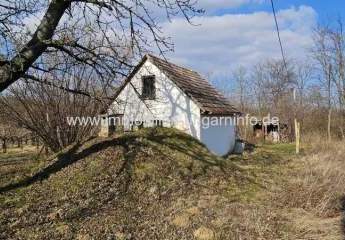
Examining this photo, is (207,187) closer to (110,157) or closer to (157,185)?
(157,185)

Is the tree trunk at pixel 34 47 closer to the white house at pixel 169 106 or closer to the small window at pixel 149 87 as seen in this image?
the white house at pixel 169 106

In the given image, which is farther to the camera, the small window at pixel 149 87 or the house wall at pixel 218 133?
the small window at pixel 149 87

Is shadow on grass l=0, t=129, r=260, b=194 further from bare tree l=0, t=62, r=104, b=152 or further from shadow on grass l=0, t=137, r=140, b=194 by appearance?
bare tree l=0, t=62, r=104, b=152

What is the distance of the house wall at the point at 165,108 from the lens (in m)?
20.6

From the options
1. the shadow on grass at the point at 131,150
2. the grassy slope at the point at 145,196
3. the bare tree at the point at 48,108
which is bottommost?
the grassy slope at the point at 145,196

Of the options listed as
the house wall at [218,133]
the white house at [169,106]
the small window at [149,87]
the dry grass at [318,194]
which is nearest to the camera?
the dry grass at [318,194]

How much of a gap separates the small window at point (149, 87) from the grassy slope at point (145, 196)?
4388 mm

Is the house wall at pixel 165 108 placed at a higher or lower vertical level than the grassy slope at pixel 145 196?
higher

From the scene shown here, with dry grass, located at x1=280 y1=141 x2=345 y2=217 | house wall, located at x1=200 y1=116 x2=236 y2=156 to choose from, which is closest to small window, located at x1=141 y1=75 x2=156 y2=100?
house wall, located at x1=200 y1=116 x2=236 y2=156

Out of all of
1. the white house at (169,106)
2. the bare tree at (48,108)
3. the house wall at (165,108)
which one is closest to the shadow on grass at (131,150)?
the bare tree at (48,108)

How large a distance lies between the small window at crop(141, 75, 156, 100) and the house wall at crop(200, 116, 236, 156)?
2892mm

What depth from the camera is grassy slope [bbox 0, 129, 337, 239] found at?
7898mm

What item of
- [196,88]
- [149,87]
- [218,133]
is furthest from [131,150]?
[218,133]

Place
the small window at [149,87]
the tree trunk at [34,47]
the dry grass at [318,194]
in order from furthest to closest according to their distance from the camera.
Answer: the small window at [149,87] → the dry grass at [318,194] → the tree trunk at [34,47]
